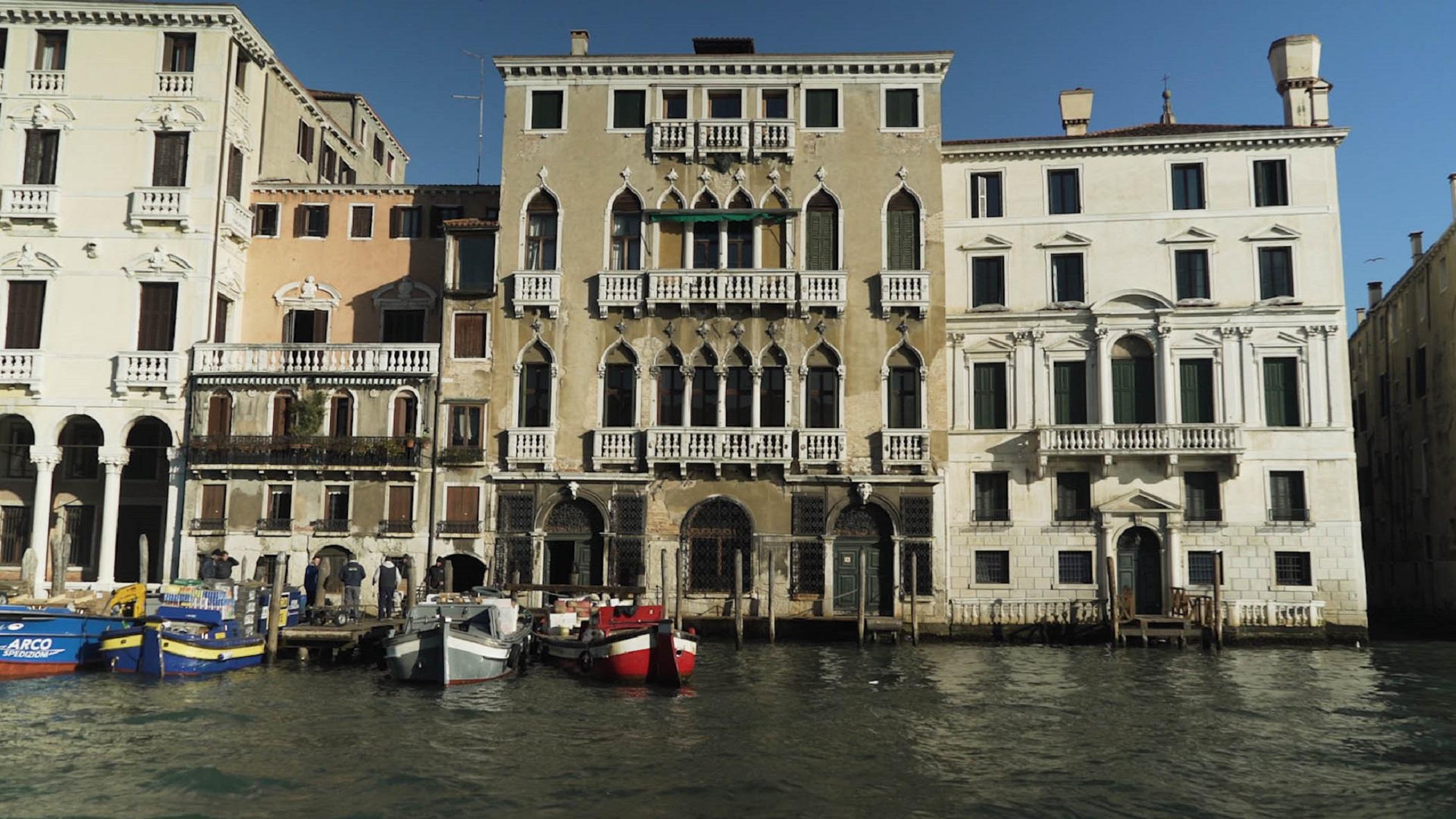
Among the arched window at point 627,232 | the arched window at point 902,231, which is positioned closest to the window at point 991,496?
the arched window at point 902,231

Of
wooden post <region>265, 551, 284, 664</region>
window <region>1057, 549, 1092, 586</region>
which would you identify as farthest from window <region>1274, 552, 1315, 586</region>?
wooden post <region>265, 551, 284, 664</region>

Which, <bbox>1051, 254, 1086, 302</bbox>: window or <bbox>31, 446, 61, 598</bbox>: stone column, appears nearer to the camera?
<bbox>31, 446, 61, 598</bbox>: stone column

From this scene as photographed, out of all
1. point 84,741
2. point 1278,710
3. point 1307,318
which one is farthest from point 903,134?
point 84,741

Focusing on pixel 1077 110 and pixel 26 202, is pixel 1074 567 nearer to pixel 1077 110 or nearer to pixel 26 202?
pixel 1077 110

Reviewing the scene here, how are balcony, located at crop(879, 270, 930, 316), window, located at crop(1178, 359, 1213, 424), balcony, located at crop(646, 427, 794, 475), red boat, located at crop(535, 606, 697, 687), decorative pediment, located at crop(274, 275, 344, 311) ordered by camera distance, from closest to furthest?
red boat, located at crop(535, 606, 697, 687), balcony, located at crop(646, 427, 794, 475), window, located at crop(1178, 359, 1213, 424), balcony, located at crop(879, 270, 930, 316), decorative pediment, located at crop(274, 275, 344, 311)

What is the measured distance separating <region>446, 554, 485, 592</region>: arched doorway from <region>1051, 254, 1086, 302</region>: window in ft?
54.1

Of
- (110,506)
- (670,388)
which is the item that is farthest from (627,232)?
(110,506)

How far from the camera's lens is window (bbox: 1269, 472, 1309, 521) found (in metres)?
28.3

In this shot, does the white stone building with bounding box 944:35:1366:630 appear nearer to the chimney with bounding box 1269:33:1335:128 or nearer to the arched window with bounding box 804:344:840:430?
the chimney with bounding box 1269:33:1335:128

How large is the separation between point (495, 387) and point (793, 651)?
10.4 metres

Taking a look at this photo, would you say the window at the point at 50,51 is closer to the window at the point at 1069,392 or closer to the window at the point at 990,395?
the window at the point at 990,395

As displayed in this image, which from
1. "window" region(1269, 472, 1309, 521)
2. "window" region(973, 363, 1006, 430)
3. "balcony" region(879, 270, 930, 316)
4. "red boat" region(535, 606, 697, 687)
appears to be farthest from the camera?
"window" region(973, 363, 1006, 430)

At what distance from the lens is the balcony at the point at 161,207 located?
29.7m

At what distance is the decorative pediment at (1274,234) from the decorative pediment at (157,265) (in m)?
27.5
